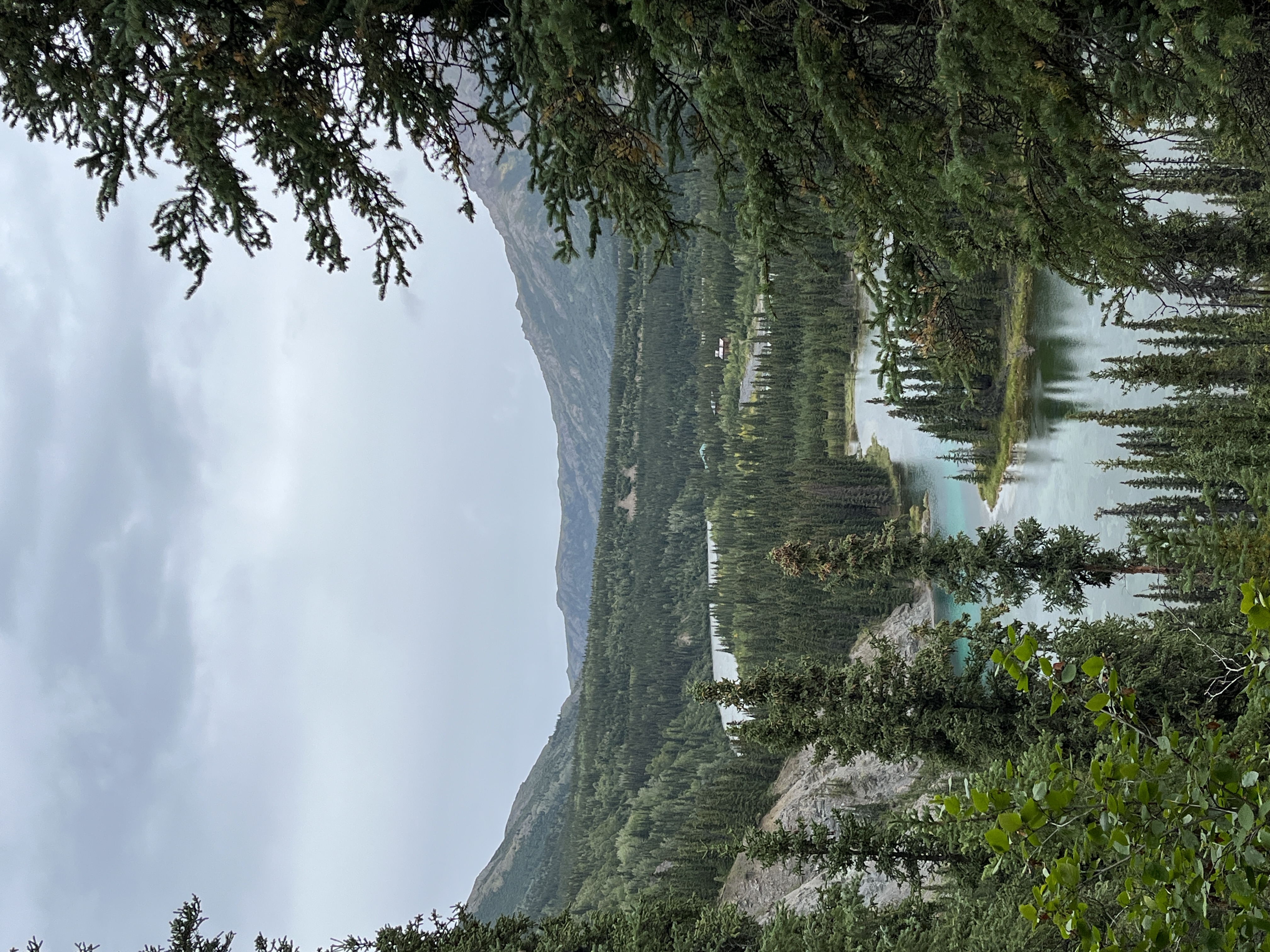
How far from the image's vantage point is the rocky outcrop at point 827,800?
27625 mm

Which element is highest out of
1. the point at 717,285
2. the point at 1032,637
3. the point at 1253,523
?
the point at 717,285

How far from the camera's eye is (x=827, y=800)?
33.4 metres

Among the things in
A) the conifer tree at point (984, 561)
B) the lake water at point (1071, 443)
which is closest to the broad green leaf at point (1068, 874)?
the conifer tree at point (984, 561)

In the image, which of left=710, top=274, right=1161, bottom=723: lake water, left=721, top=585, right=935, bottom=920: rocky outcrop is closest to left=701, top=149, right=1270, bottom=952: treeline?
left=710, top=274, right=1161, bottom=723: lake water

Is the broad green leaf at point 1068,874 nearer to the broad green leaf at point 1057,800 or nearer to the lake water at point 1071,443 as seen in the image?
the broad green leaf at point 1057,800

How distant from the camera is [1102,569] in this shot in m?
19.1

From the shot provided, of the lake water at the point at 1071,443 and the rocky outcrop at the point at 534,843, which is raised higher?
the lake water at the point at 1071,443

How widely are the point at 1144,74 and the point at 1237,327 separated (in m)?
17.7

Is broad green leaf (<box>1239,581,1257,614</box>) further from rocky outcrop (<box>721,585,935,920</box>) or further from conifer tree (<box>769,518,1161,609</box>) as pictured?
rocky outcrop (<box>721,585,935,920</box>)

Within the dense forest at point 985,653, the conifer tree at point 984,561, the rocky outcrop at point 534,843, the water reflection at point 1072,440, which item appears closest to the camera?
the dense forest at point 985,653

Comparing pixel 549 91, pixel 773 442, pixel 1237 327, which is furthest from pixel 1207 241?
pixel 773 442

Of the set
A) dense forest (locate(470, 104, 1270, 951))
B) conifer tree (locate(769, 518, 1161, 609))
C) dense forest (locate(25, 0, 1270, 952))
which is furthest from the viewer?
conifer tree (locate(769, 518, 1161, 609))

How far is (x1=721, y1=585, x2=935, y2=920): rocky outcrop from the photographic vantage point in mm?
27625

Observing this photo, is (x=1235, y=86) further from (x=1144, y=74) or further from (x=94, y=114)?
(x=94, y=114)
